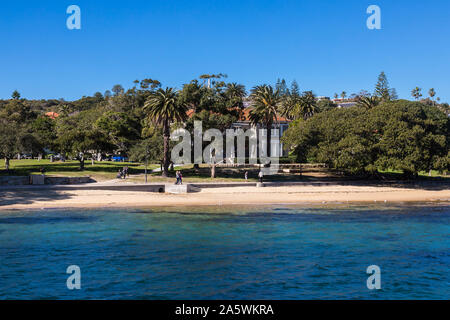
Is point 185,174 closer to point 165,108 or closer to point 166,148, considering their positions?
point 166,148

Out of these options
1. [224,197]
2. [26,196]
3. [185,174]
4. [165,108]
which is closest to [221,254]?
[224,197]

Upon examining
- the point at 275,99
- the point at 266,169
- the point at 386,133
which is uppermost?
the point at 275,99

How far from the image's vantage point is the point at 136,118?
88.1 meters

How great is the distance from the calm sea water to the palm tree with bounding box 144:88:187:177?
18.8 m

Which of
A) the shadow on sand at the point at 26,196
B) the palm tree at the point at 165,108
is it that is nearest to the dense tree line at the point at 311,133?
the palm tree at the point at 165,108

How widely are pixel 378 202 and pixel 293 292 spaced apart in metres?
28.9

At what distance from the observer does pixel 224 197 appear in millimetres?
43500

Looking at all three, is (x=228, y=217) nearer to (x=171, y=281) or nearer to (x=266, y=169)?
(x=171, y=281)

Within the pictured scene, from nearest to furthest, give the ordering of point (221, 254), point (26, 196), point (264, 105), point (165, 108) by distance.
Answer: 1. point (221, 254)
2. point (26, 196)
3. point (165, 108)
4. point (264, 105)

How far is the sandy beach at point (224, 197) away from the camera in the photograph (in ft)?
127

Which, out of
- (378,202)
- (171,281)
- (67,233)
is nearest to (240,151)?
(378,202)

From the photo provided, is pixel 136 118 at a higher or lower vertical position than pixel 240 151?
higher

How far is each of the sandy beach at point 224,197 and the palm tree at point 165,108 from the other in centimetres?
1084

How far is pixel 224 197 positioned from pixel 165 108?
14772 millimetres
